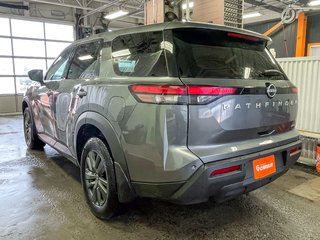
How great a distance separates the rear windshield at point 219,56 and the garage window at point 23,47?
31.5 ft

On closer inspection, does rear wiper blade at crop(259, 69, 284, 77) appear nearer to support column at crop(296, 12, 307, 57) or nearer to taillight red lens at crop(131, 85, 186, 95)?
taillight red lens at crop(131, 85, 186, 95)

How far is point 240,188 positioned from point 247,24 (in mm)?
14516

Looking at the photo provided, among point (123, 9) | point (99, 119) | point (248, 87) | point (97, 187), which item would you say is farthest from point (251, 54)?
point (123, 9)

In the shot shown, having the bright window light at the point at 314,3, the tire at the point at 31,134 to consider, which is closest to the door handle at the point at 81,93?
the tire at the point at 31,134

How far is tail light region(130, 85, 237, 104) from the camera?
1617 millimetres

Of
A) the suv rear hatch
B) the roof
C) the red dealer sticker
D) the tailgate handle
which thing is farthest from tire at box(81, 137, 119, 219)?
the tailgate handle

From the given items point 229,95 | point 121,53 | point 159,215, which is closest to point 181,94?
point 229,95

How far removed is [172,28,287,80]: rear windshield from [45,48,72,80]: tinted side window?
5.78 ft

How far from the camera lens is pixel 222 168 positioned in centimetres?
168

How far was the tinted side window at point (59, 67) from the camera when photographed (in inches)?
125

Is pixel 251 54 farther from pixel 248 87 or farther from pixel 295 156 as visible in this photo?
pixel 295 156

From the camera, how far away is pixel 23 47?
11.2 metres

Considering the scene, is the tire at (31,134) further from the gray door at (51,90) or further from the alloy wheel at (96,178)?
the alloy wheel at (96,178)

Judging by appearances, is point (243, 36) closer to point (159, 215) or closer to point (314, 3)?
point (159, 215)
